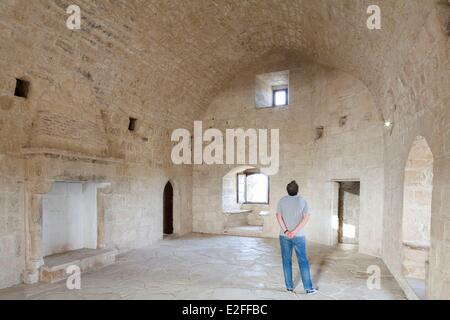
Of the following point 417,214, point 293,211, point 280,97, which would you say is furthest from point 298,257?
point 280,97

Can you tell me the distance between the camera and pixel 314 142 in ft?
29.2

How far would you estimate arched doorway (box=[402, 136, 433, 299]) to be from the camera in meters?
4.30

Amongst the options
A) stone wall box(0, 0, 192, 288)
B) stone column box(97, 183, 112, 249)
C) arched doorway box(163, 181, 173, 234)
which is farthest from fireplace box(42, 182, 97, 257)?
arched doorway box(163, 181, 173, 234)

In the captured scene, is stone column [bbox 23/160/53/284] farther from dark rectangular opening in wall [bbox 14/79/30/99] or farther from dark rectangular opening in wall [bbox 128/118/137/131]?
dark rectangular opening in wall [bbox 128/118/137/131]

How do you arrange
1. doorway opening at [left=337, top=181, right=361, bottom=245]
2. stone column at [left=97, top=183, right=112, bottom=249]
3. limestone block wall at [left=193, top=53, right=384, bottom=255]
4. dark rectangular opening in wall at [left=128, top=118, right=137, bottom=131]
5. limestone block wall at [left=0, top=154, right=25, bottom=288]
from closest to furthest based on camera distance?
limestone block wall at [left=0, top=154, right=25, bottom=288]
stone column at [left=97, top=183, right=112, bottom=249]
limestone block wall at [left=193, top=53, right=384, bottom=255]
dark rectangular opening in wall at [left=128, top=118, right=137, bottom=131]
doorway opening at [left=337, top=181, right=361, bottom=245]

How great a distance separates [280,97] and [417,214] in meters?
6.62

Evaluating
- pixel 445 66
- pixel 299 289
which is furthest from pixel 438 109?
pixel 299 289

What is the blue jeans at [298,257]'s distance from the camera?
13.8 feet

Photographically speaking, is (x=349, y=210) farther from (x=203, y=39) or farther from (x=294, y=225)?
(x=203, y=39)

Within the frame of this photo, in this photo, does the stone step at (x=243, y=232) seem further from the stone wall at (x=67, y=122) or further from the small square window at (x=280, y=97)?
the small square window at (x=280, y=97)

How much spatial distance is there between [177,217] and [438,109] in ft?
25.9

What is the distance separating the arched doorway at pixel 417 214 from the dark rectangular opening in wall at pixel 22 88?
613 cm

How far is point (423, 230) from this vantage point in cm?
444

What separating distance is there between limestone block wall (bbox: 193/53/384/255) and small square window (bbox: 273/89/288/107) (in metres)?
0.87
